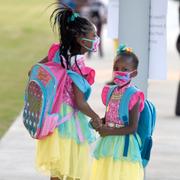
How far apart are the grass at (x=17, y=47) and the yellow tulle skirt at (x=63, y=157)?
71.1 inches

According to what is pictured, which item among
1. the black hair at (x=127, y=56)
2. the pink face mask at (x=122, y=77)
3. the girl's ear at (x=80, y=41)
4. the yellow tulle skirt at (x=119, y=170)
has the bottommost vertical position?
the yellow tulle skirt at (x=119, y=170)

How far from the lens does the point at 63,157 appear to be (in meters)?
6.71

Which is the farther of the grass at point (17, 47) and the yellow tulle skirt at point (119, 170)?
the grass at point (17, 47)

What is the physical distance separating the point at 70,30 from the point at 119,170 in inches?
45.3

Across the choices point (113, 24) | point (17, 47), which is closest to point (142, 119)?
point (113, 24)

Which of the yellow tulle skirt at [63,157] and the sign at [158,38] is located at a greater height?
the sign at [158,38]

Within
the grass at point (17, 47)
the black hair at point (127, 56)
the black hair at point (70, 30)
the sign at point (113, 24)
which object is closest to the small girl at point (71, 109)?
the black hair at point (70, 30)

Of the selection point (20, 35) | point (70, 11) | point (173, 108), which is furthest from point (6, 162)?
point (20, 35)

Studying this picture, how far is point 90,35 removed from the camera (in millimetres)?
6691

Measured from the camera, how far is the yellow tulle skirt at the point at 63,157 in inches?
264

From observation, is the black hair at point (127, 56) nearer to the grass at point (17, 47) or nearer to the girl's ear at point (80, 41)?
the girl's ear at point (80, 41)

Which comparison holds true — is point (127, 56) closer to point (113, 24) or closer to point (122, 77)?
point (122, 77)

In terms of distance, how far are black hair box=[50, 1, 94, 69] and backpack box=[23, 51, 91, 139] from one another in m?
0.11

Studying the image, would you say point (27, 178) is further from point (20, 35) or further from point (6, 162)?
point (20, 35)
